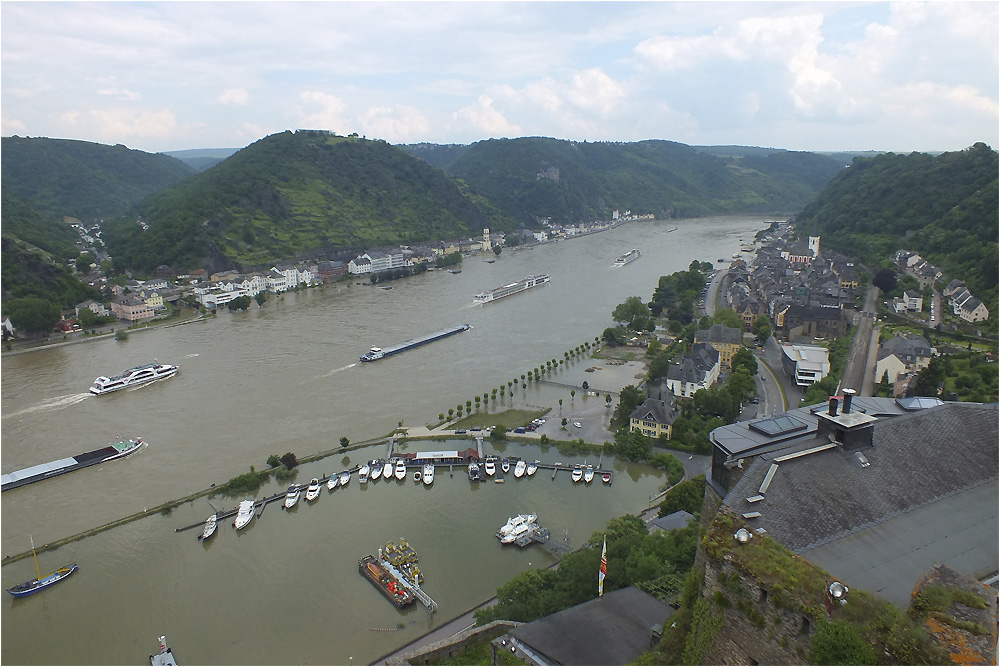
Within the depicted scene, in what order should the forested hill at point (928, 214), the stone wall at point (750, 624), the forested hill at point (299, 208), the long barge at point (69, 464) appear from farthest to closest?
the forested hill at point (299, 208)
the forested hill at point (928, 214)
the long barge at point (69, 464)
the stone wall at point (750, 624)

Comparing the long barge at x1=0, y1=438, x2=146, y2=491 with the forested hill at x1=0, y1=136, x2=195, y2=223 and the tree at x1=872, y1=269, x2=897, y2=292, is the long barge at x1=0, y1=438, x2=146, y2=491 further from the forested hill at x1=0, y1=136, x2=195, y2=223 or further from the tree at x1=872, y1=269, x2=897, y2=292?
the forested hill at x1=0, y1=136, x2=195, y2=223

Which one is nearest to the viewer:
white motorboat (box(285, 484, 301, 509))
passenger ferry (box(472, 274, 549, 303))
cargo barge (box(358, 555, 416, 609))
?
cargo barge (box(358, 555, 416, 609))

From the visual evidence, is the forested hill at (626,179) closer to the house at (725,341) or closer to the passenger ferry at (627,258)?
the passenger ferry at (627,258)

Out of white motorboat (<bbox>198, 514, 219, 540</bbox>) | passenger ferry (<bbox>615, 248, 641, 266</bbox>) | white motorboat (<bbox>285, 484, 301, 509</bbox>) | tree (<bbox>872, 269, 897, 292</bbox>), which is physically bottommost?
white motorboat (<bbox>198, 514, 219, 540</bbox>)

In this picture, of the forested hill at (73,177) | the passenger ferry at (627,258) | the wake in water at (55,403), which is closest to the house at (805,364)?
the wake in water at (55,403)

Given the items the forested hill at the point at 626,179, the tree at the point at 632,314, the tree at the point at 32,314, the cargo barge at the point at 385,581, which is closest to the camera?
the cargo barge at the point at 385,581

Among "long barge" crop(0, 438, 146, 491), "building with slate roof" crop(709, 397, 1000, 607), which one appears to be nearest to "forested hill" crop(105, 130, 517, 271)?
"long barge" crop(0, 438, 146, 491)

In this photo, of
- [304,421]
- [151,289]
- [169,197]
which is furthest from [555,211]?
[304,421]
